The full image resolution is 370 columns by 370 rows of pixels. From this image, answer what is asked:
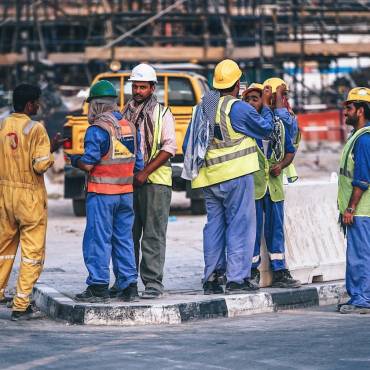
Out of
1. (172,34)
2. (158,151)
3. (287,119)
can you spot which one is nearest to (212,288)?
(158,151)

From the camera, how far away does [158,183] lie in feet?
36.5

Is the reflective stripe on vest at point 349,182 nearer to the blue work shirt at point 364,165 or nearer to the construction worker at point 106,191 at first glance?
the blue work shirt at point 364,165

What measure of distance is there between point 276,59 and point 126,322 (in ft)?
74.7

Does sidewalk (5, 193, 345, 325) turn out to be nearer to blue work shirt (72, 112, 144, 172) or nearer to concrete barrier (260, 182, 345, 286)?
concrete barrier (260, 182, 345, 286)

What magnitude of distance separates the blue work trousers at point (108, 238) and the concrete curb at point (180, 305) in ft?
0.80

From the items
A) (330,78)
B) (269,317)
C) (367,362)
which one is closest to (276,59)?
(330,78)

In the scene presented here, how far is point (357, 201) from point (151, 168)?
1.61m

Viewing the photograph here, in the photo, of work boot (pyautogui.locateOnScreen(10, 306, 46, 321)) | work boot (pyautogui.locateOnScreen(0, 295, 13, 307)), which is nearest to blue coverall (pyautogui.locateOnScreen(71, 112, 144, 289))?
work boot (pyautogui.locateOnScreen(10, 306, 46, 321))

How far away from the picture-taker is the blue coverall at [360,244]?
35.5ft

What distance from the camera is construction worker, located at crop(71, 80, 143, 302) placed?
10.7m

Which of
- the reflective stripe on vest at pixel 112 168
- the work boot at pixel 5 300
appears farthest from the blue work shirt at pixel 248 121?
the work boot at pixel 5 300

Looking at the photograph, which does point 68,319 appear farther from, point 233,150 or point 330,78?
point 330,78

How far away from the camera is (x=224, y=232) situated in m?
11.4

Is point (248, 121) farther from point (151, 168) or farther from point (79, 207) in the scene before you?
A: point (79, 207)
